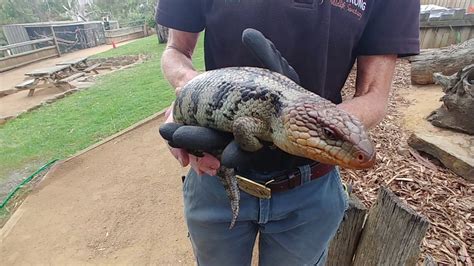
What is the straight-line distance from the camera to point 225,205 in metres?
1.52

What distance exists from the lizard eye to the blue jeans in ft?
1.92

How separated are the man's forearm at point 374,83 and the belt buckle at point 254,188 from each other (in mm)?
518

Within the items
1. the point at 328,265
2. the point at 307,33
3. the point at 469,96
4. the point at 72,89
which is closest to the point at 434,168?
the point at 469,96

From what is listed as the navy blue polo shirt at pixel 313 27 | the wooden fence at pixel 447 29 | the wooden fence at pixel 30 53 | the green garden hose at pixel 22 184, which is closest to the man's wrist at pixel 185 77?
the navy blue polo shirt at pixel 313 27

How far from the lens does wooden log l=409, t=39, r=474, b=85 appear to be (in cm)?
528

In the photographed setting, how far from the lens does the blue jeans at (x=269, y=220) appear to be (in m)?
1.50

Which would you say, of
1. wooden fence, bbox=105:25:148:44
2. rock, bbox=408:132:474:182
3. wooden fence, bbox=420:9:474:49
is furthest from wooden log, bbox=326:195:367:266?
wooden fence, bbox=105:25:148:44

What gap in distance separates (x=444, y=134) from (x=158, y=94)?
703cm

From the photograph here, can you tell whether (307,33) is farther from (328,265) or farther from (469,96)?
(469,96)

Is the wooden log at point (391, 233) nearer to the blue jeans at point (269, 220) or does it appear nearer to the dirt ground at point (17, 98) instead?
the blue jeans at point (269, 220)

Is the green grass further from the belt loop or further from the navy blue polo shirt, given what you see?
the belt loop

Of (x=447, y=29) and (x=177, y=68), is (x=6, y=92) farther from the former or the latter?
(x=447, y=29)

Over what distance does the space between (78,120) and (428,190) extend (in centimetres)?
768

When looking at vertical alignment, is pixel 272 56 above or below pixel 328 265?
above
